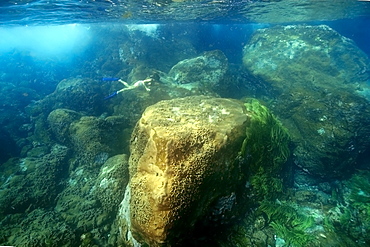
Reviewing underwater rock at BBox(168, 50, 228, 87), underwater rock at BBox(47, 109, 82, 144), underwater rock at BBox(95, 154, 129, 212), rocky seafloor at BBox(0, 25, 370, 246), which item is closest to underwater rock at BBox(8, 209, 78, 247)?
rocky seafloor at BBox(0, 25, 370, 246)

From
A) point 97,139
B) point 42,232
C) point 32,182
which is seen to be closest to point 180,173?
point 42,232

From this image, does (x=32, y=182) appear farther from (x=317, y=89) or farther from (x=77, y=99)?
(x=317, y=89)

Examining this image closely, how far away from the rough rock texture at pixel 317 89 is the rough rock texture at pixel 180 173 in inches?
225

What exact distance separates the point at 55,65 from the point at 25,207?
90.1ft

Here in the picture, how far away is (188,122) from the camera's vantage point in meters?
4.73

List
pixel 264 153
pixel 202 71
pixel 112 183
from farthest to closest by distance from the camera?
pixel 202 71 < pixel 112 183 < pixel 264 153

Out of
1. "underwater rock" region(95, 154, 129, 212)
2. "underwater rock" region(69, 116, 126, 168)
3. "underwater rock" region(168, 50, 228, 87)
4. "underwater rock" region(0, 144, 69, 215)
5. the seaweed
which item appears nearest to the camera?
the seaweed

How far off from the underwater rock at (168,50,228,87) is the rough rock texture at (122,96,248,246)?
293 inches

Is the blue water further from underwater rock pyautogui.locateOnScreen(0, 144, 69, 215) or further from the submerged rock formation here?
the submerged rock formation

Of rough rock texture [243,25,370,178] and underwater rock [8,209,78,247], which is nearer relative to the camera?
underwater rock [8,209,78,247]

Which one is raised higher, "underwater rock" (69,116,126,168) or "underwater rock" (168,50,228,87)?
"underwater rock" (168,50,228,87)

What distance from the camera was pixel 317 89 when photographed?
1255 cm

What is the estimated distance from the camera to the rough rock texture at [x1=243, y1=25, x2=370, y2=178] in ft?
28.0

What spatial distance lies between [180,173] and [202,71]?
953cm
